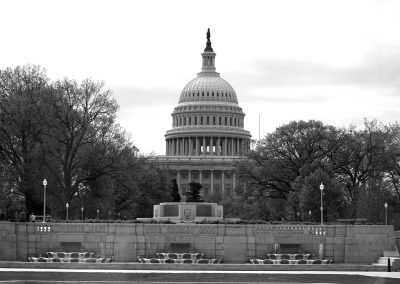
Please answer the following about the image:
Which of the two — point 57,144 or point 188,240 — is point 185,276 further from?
point 57,144

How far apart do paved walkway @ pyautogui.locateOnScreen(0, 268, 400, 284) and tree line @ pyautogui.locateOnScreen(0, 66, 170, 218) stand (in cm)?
3308

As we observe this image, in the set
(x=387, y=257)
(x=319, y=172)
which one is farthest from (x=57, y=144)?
(x=387, y=257)

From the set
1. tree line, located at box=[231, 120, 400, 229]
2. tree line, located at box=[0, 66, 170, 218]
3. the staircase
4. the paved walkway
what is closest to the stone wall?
the staircase

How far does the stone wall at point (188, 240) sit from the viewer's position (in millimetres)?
71875

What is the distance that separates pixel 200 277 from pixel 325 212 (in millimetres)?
57345

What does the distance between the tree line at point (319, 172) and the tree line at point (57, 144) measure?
19.4m

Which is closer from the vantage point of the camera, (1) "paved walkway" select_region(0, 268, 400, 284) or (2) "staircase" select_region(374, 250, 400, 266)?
(1) "paved walkway" select_region(0, 268, 400, 284)

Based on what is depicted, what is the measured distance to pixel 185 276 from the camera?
5997cm

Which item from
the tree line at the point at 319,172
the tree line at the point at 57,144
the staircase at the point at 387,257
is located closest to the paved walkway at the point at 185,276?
the staircase at the point at 387,257

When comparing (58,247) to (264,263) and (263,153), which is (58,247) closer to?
(264,263)

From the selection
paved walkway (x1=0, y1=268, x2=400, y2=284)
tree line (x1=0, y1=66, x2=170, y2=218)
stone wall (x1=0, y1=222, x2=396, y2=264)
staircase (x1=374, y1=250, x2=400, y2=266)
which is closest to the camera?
paved walkway (x1=0, y1=268, x2=400, y2=284)

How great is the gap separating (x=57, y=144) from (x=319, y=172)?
2902cm

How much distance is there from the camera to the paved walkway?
56.1 m

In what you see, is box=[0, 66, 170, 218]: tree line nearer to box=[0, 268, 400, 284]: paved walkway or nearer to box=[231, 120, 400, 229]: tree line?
box=[231, 120, 400, 229]: tree line
